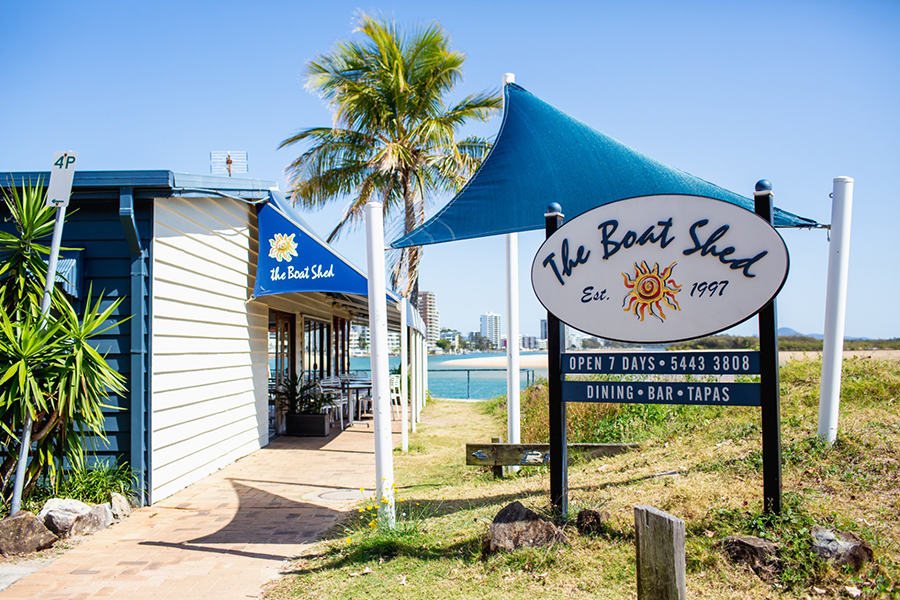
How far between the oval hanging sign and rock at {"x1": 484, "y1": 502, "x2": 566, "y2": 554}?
4.56 feet

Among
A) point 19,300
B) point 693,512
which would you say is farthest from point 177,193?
point 693,512

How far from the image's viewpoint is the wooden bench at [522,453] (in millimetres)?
6504

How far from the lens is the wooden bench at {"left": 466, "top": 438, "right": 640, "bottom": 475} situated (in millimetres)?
6504

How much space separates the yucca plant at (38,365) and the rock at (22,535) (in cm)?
60

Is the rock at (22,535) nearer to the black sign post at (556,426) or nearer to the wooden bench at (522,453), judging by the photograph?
the wooden bench at (522,453)

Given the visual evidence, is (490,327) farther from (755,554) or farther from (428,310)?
(755,554)

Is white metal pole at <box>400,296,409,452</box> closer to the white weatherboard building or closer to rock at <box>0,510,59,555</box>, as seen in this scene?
the white weatherboard building

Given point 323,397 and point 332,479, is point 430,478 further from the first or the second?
point 323,397

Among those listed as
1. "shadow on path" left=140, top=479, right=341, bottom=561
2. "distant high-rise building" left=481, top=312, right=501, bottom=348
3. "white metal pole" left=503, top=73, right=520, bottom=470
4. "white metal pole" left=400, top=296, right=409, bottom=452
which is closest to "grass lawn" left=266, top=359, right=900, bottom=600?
"shadow on path" left=140, top=479, right=341, bottom=561

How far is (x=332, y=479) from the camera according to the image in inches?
306

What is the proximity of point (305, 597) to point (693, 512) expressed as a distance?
105 inches

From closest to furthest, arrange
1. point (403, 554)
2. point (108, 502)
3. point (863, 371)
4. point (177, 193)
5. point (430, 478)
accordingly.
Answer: point (403, 554)
point (108, 502)
point (177, 193)
point (430, 478)
point (863, 371)

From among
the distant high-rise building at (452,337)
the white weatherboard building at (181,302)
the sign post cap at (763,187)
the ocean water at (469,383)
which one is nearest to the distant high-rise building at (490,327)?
the distant high-rise building at (452,337)

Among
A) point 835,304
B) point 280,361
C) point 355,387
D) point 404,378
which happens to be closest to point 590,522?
point 835,304
